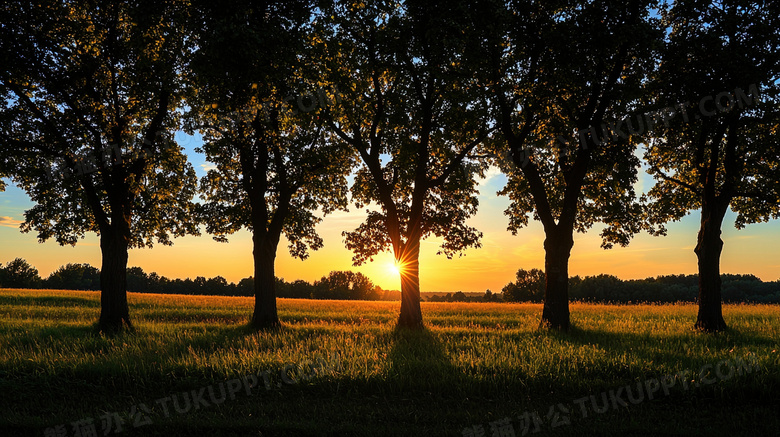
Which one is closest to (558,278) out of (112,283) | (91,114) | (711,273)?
(711,273)

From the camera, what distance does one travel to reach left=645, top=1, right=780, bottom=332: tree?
16.7 metres

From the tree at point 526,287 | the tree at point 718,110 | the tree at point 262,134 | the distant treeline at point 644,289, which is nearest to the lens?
the tree at point 262,134

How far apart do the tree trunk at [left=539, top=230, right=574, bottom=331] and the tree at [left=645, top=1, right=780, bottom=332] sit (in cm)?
533

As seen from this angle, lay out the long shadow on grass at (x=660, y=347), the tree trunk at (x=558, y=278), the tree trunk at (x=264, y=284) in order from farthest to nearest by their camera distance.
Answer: the tree trunk at (x=264, y=284) → the tree trunk at (x=558, y=278) → the long shadow on grass at (x=660, y=347)

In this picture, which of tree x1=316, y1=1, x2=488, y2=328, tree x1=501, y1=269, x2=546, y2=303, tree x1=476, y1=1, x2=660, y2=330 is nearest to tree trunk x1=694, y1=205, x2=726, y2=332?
tree x1=476, y1=1, x2=660, y2=330

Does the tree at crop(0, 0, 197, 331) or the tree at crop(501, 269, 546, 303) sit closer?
the tree at crop(0, 0, 197, 331)

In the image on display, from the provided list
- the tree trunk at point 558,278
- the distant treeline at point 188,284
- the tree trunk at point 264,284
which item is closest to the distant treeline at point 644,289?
the distant treeline at point 188,284

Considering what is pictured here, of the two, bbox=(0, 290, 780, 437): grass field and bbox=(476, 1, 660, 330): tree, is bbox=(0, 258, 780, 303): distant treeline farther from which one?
bbox=(0, 290, 780, 437): grass field

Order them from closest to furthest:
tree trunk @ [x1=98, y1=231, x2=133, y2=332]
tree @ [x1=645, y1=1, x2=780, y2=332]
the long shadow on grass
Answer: the long shadow on grass → tree @ [x1=645, y1=1, x2=780, y2=332] → tree trunk @ [x1=98, y1=231, x2=133, y2=332]

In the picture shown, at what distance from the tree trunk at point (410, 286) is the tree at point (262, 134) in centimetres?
563

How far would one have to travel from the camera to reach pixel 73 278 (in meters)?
108

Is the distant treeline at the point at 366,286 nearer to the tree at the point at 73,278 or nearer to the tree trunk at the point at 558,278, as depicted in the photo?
the tree at the point at 73,278

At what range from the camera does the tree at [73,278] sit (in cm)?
10306

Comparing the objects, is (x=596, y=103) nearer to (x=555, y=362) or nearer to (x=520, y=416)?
(x=555, y=362)
